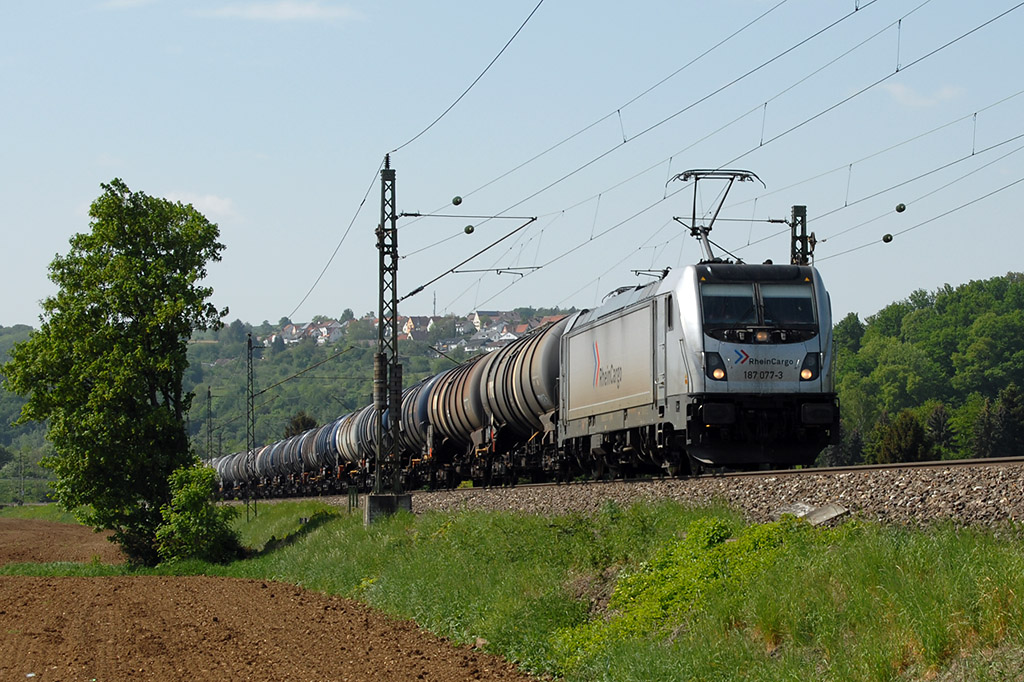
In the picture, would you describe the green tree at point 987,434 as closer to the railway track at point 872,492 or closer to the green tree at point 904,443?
the green tree at point 904,443

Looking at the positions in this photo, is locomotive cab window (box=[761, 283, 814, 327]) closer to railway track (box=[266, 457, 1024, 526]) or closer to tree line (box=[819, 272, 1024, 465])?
railway track (box=[266, 457, 1024, 526])

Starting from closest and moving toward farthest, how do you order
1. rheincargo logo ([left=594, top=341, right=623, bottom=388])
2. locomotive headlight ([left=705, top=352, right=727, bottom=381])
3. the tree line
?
locomotive headlight ([left=705, top=352, right=727, bottom=381]) → rheincargo logo ([left=594, top=341, right=623, bottom=388]) → the tree line

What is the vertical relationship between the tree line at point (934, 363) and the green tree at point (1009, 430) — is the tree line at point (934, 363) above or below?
above

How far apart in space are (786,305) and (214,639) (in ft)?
34.0

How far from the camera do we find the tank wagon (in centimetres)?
1966

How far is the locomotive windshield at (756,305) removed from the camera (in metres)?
19.8

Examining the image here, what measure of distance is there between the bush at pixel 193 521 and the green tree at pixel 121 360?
121cm

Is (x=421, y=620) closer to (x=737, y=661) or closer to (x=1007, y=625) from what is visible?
(x=737, y=661)

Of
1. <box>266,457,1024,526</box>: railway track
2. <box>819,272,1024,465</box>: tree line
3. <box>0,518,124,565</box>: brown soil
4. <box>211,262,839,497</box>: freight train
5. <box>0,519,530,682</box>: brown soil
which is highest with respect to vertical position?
<box>819,272,1024,465</box>: tree line

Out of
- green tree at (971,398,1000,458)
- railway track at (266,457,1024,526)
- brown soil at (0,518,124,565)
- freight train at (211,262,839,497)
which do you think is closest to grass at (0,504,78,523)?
brown soil at (0,518,124,565)

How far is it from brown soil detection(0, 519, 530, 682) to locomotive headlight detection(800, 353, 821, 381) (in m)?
7.67

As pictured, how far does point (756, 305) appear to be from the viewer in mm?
19984

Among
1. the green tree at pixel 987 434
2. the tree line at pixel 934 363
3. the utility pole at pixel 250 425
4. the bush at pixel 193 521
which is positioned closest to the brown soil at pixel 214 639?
the bush at pixel 193 521

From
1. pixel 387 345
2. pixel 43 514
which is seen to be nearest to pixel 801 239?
pixel 387 345
